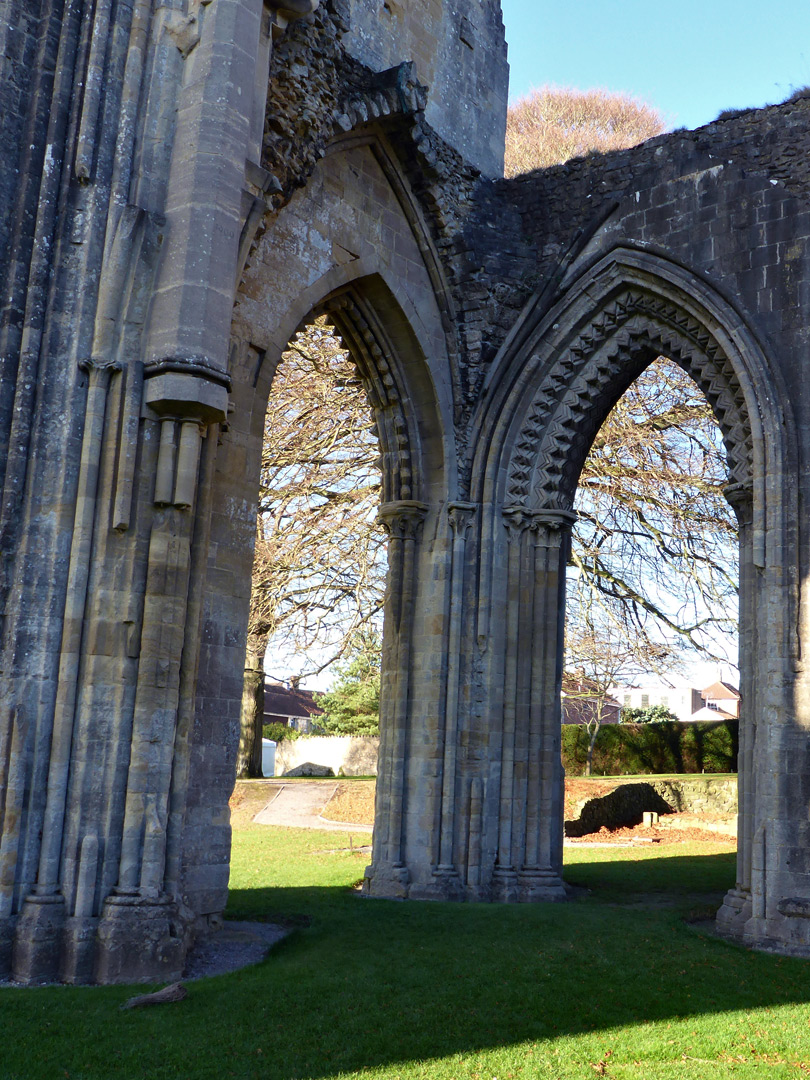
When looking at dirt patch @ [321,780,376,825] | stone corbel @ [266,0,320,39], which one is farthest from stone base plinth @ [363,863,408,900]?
stone corbel @ [266,0,320,39]

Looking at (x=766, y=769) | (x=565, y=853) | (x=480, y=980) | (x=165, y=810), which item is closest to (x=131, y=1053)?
(x=165, y=810)

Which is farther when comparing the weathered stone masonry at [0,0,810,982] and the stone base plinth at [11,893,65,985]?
the weathered stone masonry at [0,0,810,982]

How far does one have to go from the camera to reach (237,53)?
23.8ft

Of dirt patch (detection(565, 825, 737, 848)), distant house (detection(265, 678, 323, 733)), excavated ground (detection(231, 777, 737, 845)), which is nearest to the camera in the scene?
dirt patch (detection(565, 825, 737, 848))

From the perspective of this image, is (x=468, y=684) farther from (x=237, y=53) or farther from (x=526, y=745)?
(x=237, y=53)

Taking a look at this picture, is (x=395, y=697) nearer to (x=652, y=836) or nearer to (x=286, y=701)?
(x=652, y=836)

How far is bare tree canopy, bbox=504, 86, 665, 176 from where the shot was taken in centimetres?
2538

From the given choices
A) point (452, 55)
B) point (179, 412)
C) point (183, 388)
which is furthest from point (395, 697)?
point (452, 55)

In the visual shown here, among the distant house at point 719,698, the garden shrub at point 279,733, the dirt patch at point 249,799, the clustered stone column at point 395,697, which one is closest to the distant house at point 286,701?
the garden shrub at point 279,733

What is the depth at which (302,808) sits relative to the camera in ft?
54.0

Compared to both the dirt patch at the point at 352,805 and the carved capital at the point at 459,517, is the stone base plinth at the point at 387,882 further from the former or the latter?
the dirt patch at the point at 352,805

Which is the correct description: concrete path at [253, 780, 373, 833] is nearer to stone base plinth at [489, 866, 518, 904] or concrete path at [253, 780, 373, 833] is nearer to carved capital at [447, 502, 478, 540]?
stone base plinth at [489, 866, 518, 904]

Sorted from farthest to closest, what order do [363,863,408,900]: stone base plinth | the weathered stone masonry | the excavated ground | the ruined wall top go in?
1. the excavated ground
2. the ruined wall top
3. [363,863,408,900]: stone base plinth
4. the weathered stone masonry

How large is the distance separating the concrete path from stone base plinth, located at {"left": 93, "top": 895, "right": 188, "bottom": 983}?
8562mm
